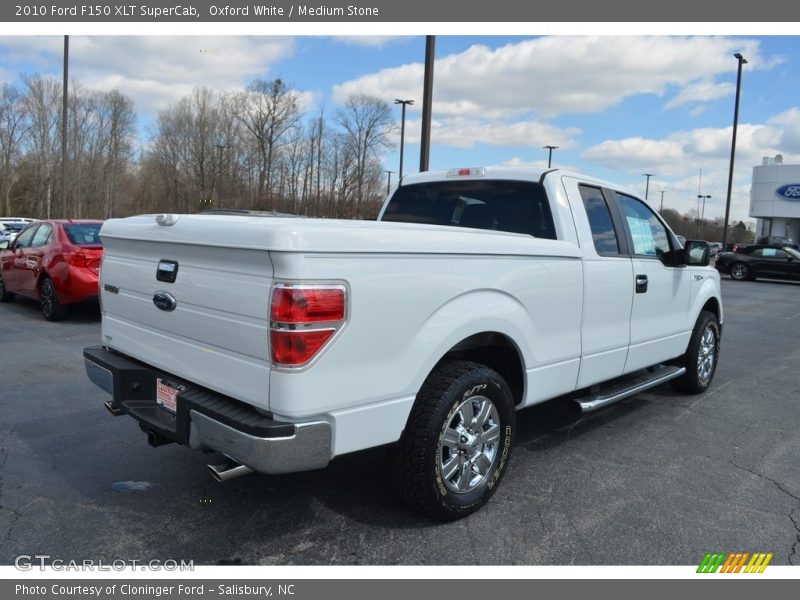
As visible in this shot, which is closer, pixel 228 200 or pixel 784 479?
pixel 784 479

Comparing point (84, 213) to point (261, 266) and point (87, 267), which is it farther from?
point (261, 266)

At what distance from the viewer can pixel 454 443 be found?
3.34 metres

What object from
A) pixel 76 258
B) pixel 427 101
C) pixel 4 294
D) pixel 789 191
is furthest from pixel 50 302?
pixel 789 191

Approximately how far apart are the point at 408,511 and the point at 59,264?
8.16 metres

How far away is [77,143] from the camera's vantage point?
5988 cm

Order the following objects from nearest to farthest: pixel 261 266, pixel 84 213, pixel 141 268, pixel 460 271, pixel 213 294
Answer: pixel 261 266, pixel 213 294, pixel 460 271, pixel 141 268, pixel 84 213

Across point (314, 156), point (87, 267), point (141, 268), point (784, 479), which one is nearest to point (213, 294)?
point (141, 268)

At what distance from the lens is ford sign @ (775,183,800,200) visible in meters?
43.1

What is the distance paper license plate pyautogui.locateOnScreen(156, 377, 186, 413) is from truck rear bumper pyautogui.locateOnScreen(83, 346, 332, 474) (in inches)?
0.9

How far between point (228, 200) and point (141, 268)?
5245 cm

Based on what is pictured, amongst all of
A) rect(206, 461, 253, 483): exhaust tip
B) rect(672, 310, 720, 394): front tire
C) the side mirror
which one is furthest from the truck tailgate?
rect(672, 310, 720, 394): front tire

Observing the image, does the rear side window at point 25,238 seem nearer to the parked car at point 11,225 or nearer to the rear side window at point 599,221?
the rear side window at point 599,221

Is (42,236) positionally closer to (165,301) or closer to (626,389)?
(165,301)

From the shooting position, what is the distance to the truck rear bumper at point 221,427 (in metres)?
2.64
